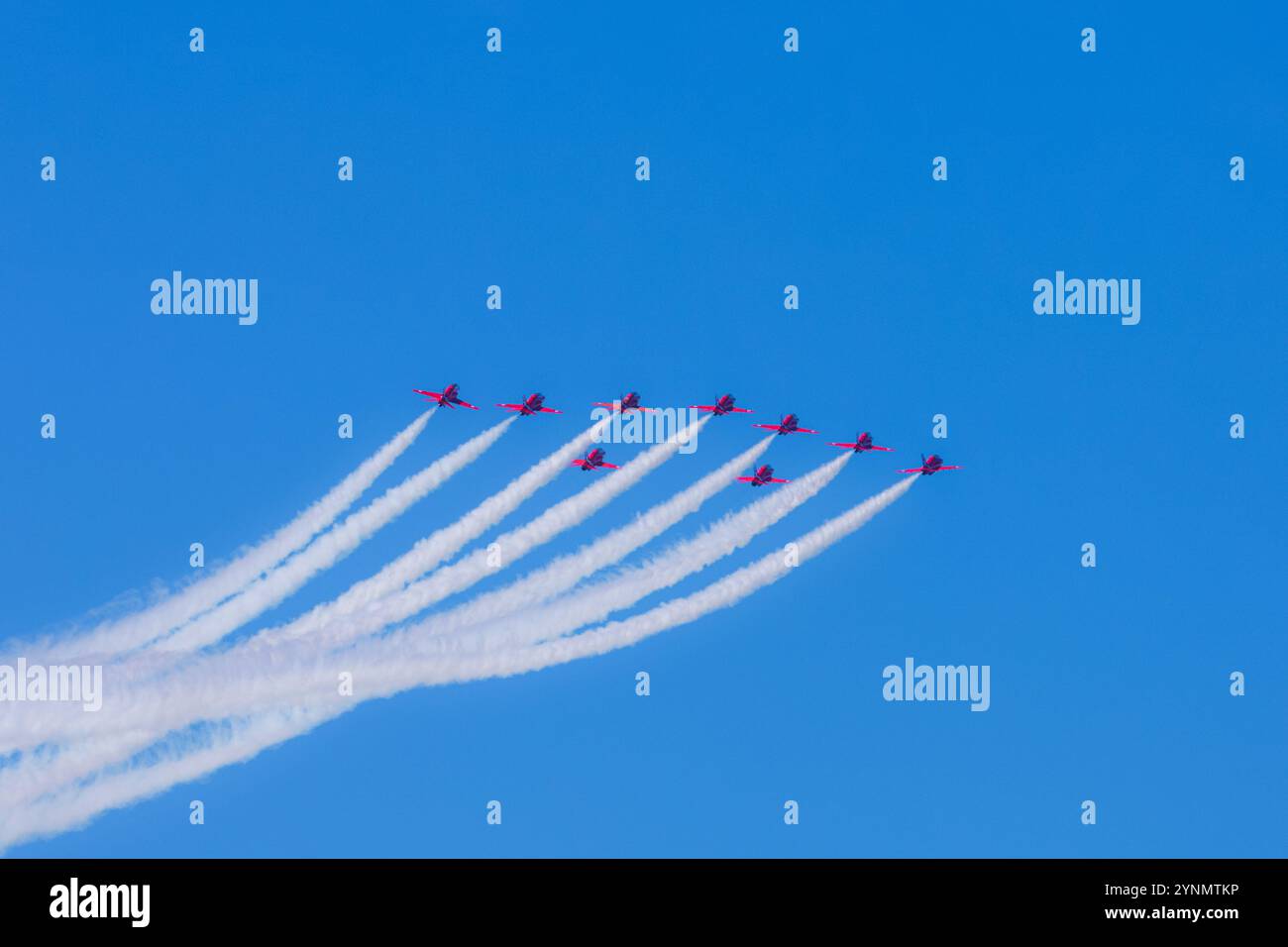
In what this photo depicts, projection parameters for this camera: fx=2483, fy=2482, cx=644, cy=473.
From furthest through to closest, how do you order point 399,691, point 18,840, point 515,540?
point 515,540, point 399,691, point 18,840

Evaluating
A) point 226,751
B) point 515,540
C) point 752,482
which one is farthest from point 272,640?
point 752,482

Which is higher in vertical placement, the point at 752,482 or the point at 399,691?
the point at 752,482
